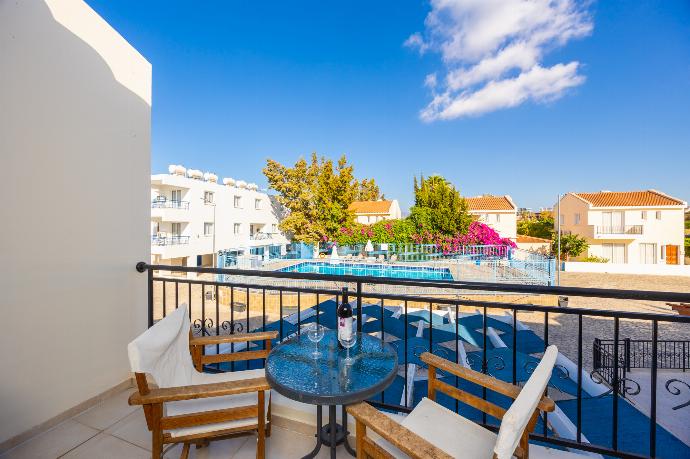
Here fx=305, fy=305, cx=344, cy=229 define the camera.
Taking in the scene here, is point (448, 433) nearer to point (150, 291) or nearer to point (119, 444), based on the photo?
point (119, 444)

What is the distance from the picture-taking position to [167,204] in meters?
20.2

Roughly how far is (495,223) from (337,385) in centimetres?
2944

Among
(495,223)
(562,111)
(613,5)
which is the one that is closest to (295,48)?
(613,5)

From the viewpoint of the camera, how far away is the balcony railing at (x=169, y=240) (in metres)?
18.7

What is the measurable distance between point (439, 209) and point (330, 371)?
1788 cm

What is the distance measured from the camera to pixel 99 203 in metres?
2.43

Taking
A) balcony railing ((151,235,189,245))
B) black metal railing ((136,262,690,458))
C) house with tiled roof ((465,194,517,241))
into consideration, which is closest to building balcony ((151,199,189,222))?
balcony railing ((151,235,189,245))

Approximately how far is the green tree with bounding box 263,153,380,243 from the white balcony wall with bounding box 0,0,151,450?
19799 millimetres

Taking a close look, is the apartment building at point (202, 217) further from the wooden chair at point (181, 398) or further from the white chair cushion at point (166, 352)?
the wooden chair at point (181, 398)

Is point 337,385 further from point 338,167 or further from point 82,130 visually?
point 338,167

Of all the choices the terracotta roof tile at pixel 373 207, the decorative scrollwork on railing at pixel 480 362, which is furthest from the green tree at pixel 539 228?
the decorative scrollwork on railing at pixel 480 362

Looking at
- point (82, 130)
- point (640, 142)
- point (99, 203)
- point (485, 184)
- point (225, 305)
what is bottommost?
point (225, 305)

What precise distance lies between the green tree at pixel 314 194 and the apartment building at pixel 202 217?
103 inches

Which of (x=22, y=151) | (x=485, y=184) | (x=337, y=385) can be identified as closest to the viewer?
(x=337, y=385)
